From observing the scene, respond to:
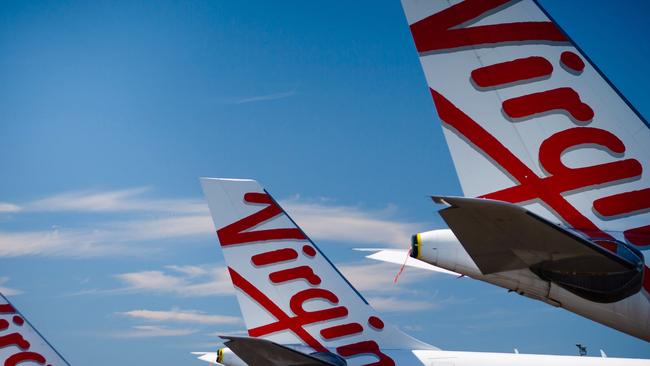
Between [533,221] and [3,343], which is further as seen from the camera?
[3,343]

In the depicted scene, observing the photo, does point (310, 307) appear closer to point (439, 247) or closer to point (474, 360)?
point (474, 360)

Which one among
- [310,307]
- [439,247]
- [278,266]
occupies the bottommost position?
[439,247]

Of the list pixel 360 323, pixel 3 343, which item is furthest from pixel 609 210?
pixel 3 343

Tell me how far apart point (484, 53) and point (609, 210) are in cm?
227

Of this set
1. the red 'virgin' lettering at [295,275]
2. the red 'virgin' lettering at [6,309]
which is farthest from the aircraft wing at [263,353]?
the red 'virgin' lettering at [6,309]

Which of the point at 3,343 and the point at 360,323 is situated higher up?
the point at 3,343

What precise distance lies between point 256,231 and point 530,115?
1317 cm

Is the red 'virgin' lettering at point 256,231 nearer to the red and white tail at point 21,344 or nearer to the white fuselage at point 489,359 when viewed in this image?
the white fuselage at point 489,359

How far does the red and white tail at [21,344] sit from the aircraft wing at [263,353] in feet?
52.7

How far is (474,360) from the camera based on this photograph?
16875 mm

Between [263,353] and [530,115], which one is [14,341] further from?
[530,115]

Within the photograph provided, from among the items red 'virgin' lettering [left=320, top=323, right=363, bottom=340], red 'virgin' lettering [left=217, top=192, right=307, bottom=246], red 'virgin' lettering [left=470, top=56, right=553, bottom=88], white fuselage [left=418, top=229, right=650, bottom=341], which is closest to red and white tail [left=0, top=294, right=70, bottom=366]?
red 'virgin' lettering [left=217, top=192, right=307, bottom=246]

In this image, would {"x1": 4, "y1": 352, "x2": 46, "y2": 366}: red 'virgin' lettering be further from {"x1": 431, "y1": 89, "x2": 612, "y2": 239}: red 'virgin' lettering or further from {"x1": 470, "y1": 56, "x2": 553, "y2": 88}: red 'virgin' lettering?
{"x1": 470, "y1": 56, "x2": 553, "y2": 88}: red 'virgin' lettering

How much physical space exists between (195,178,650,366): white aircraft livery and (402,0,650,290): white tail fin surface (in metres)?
9.71
